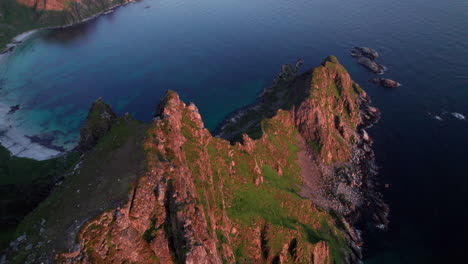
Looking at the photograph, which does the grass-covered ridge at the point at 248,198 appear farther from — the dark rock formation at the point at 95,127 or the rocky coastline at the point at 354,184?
the dark rock formation at the point at 95,127

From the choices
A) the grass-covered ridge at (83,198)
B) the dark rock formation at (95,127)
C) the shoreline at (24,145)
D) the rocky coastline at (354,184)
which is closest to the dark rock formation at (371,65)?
the rocky coastline at (354,184)

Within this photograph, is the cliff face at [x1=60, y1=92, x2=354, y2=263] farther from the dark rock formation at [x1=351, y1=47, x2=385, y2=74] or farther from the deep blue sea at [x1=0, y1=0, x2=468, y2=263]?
the dark rock formation at [x1=351, y1=47, x2=385, y2=74]

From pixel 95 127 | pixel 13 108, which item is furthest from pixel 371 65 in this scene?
pixel 13 108

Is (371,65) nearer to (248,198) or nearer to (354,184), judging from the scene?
(354,184)

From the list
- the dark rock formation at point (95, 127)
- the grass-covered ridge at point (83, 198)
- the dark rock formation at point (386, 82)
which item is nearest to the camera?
the grass-covered ridge at point (83, 198)

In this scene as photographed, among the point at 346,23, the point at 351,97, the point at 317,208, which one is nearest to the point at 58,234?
the point at 317,208

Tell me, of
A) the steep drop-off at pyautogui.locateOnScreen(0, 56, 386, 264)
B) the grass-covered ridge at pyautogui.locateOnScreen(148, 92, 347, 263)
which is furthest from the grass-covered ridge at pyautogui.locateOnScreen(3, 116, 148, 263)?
the grass-covered ridge at pyautogui.locateOnScreen(148, 92, 347, 263)

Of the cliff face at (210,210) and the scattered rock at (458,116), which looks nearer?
the cliff face at (210,210)

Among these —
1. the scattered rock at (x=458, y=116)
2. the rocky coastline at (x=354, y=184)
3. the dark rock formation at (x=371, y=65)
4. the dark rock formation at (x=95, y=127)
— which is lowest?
the rocky coastline at (x=354, y=184)
